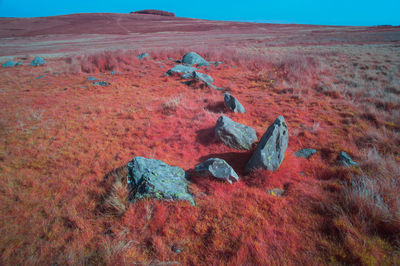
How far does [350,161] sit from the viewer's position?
3617 millimetres

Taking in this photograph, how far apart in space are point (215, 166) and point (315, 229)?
64.0 inches

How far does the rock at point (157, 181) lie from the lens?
2877 mm

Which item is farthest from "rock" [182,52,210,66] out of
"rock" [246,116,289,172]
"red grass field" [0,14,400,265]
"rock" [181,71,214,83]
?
"rock" [246,116,289,172]

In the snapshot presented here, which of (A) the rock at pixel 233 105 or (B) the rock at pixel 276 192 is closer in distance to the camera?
(B) the rock at pixel 276 192

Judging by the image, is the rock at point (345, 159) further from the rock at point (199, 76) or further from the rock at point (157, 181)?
the rock at point (199, 76)

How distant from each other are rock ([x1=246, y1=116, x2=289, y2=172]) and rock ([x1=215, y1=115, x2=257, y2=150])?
0.82 metres

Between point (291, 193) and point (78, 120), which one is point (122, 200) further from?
point (78, 120)

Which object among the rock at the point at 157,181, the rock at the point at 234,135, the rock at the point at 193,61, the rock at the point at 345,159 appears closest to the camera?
the rock at the point at 157,181

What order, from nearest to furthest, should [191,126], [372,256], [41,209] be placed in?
[372,256] < [41,209] < [191,126]

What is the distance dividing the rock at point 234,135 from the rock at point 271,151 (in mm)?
825

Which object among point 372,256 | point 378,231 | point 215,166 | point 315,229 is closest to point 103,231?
point 215,166

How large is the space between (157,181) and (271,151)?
211cm

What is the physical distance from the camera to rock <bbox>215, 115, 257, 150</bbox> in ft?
14.2

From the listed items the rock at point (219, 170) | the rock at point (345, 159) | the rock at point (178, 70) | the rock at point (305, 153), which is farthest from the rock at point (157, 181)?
the rock at point (178, 70)
